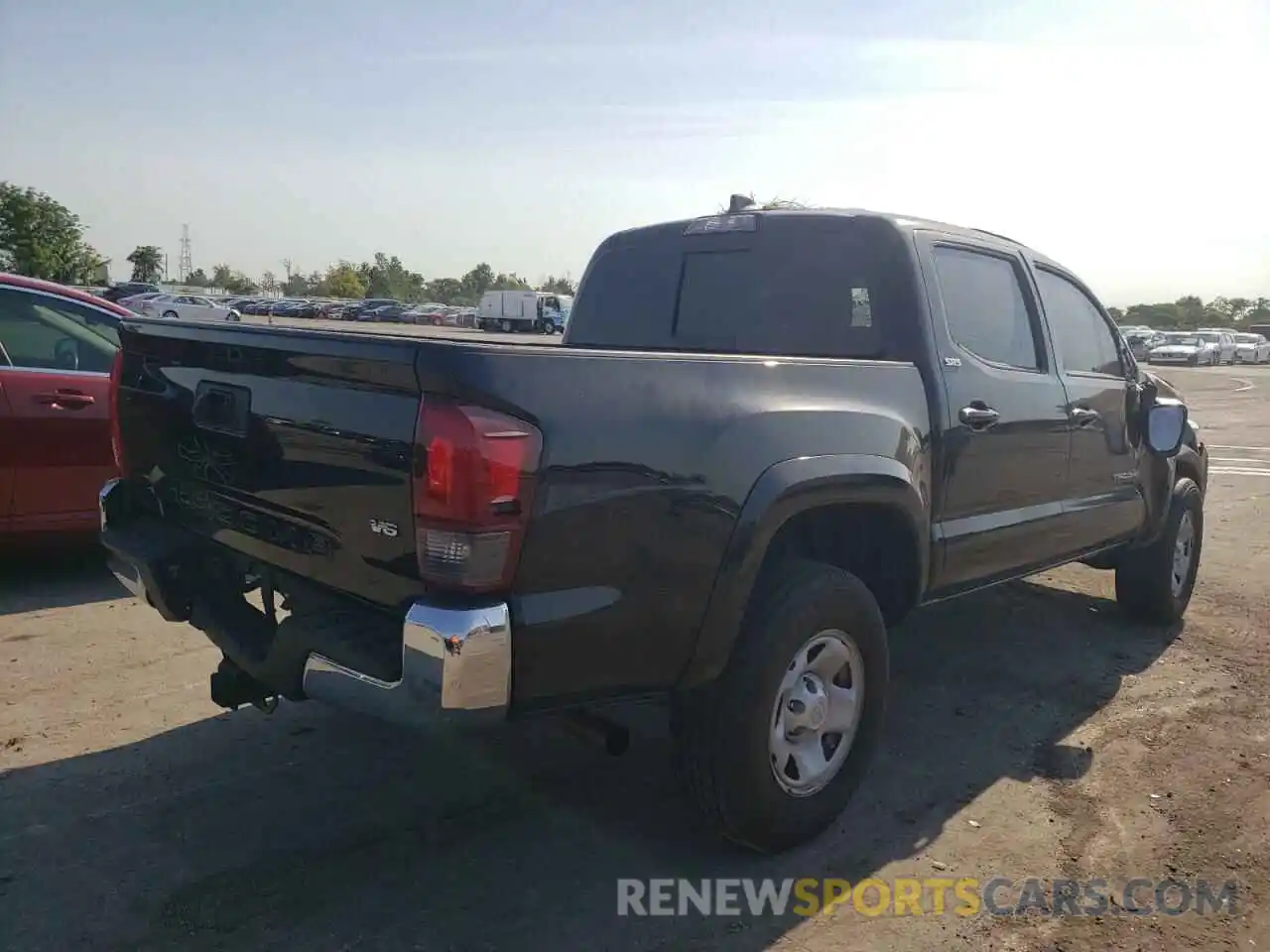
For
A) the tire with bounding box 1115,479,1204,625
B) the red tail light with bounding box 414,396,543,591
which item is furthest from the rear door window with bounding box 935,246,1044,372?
the red tail light with bounding box 414,396,543,591

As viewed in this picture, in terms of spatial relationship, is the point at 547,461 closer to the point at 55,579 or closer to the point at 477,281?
the point at 55,579

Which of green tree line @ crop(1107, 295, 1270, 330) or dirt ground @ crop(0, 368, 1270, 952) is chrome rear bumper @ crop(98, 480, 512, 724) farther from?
green tree line @ crop(1107, 295, 1270, 330)

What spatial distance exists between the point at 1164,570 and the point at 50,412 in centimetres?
602

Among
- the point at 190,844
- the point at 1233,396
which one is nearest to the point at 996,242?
the point at 190,844

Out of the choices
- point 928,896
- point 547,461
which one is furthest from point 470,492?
point 928,896

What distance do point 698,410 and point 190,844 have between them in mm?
2036

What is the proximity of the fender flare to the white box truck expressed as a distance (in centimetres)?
5290

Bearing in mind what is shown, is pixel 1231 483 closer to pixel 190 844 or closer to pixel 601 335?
pixel 601 335

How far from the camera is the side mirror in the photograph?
529cm

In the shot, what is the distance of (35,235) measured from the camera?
5288cm

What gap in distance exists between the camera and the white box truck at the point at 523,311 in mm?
56375

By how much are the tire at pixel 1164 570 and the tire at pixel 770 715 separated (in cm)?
298

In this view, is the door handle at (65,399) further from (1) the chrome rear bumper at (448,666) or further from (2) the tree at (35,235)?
(2) the tree at (35,235)

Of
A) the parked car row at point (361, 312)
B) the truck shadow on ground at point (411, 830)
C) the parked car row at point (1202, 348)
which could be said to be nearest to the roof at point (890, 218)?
the truck shadow on ground at point (411, 830)
